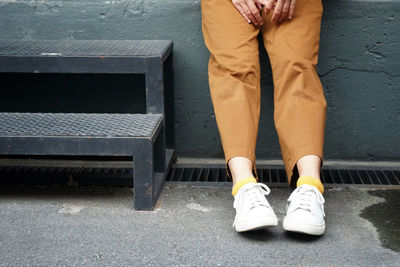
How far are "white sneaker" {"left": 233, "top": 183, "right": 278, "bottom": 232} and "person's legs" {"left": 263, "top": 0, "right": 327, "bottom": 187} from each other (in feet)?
0.62

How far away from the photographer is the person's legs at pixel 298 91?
1.77m

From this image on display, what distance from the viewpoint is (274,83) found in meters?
1.93

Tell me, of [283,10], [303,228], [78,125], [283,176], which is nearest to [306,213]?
[303,228]

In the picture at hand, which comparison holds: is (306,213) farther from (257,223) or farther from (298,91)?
(298,91)

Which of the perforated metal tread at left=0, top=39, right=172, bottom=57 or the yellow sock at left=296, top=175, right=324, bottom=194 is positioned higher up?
the perforated metal tread at left=0, top=39, right=172, bottom=57

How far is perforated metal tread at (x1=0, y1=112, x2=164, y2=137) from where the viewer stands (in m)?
1.82

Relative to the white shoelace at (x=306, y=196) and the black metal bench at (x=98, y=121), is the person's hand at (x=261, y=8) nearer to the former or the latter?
the black metal bench at (x=98, y=121)

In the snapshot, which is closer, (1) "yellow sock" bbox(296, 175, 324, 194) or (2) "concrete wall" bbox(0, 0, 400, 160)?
(1) "yellow sock" bbox(296, 175, 324, 194)

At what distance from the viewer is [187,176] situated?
2277 millimetres

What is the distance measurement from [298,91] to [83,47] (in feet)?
2.95

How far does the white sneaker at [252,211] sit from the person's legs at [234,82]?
0.08 m

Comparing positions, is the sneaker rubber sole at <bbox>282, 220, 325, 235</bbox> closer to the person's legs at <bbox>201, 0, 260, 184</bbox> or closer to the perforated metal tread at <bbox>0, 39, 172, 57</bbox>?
the person's legs at <bbox>201, 0, 260, 184</bbox>

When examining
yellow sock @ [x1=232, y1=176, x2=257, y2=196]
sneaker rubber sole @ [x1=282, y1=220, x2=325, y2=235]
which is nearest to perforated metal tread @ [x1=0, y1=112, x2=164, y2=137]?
yellow sock @ [x1=232, y1=176, x2=257, y2=196]

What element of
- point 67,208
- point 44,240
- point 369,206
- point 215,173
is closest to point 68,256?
point 44,240
